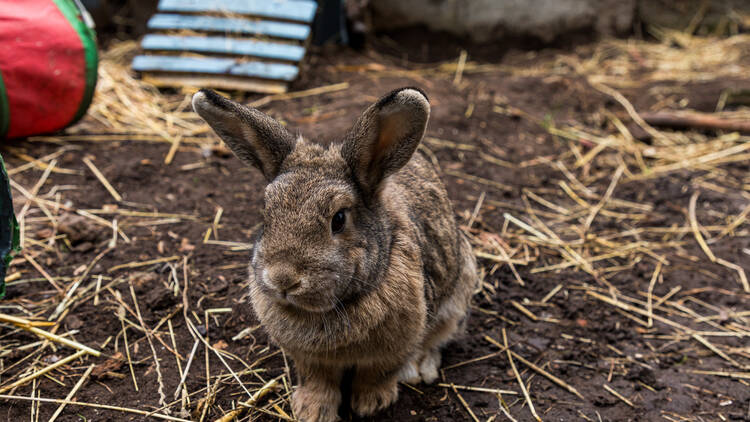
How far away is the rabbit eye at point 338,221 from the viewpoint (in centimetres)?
255

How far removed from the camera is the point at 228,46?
6418mm

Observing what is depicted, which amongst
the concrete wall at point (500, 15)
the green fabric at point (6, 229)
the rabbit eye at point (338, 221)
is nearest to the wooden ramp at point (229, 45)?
the concrete wall at point (500, 15)

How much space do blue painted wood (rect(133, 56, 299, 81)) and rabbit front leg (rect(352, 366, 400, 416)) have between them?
3.79 m

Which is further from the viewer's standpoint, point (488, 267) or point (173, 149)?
point (173, 149)

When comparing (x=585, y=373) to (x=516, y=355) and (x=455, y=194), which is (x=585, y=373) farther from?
(x=455, y=194)

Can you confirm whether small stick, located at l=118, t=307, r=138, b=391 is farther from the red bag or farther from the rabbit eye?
the red bag

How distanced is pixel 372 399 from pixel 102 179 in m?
2.73

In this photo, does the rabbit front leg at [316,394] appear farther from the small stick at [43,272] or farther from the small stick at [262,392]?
the small stick at [43,272]

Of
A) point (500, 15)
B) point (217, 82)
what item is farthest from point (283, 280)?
point (500, 15)

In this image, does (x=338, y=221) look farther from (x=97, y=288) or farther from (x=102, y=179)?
(x=102, y=179)

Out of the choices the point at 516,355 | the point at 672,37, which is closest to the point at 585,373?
the point at 516,355

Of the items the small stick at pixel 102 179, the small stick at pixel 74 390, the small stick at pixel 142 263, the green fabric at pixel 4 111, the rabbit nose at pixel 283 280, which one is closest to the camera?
the rabbit nose at pixel 283 280

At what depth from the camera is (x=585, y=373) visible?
3.47 m

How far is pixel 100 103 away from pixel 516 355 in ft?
14.4
